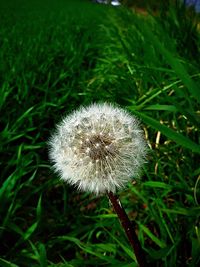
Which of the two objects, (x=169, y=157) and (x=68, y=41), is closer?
(x=169, y=157)

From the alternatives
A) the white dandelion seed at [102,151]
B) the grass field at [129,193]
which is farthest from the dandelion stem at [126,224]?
the grass field at [129,193]

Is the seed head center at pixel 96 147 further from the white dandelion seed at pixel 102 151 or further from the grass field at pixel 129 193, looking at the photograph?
the grass field at pixel 129 193

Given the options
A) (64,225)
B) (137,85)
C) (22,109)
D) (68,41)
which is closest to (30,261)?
(64,225)

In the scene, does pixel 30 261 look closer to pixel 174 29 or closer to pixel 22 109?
pixel 22 109

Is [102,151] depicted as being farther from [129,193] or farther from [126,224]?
[129,193]

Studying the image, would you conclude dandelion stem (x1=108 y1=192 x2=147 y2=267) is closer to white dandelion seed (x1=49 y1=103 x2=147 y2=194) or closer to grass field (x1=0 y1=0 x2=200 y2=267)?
white dandelion seed (x1=49 y1=103 x2=147 y2=194)

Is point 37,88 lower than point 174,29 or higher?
lower

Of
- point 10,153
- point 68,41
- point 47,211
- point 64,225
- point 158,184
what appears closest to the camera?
point 158,184

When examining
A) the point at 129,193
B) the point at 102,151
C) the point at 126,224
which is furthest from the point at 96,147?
the point at 129,193

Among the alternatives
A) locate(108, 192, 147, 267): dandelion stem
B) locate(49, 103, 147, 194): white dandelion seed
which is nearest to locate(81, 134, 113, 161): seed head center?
locate(49, 103, 147, 194): white dandelion seed
